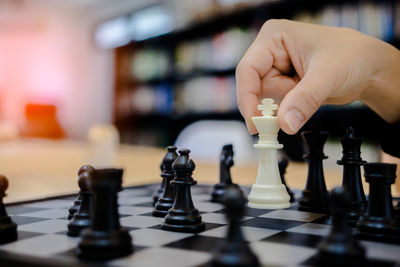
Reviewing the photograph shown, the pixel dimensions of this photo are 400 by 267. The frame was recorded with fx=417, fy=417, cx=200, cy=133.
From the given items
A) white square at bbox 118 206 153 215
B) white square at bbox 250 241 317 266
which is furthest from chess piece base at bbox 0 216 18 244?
white square at bbox 250 241 317 266

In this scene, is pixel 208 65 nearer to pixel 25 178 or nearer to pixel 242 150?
pixel 242 150

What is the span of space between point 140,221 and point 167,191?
6.9 inches

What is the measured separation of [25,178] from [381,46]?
201 cm

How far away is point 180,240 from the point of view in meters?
0.87

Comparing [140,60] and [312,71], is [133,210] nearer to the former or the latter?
[312,71]

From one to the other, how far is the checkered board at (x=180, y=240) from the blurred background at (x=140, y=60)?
3298 millimetres

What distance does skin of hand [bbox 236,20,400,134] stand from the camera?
47.3 inches

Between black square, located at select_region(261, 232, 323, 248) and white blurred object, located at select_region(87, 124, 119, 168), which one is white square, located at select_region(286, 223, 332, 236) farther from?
white blurred object, located at select_region(87, 124, 119, 168)

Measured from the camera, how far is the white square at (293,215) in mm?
1125

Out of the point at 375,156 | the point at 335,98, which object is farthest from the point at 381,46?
the point at 375,156

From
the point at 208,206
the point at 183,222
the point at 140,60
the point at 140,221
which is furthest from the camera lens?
the point at 140,60

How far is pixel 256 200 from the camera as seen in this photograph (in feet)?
4.13

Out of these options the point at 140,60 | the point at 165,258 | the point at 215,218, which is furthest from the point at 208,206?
the point at 140,60

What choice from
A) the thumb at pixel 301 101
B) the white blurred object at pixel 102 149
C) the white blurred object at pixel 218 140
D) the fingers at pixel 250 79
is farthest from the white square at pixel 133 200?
the white blurred object at pixel 218 140
